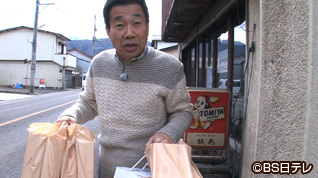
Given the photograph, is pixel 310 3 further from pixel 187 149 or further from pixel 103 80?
pixel 103 80

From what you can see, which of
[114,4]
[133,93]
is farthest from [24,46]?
[133,93]

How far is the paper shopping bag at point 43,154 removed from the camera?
49.8 inches

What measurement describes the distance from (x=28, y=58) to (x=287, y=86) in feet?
114

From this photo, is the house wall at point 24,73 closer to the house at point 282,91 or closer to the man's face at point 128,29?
the house at point 282,91

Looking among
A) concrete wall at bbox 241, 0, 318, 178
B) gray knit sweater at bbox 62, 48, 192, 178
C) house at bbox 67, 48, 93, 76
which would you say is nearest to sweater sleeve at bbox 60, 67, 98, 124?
gray knit sweater at bbox 62, 48, 192, 178

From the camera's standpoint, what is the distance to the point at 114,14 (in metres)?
1.54

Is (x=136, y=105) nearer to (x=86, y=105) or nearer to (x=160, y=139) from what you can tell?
(x=160, y=139)

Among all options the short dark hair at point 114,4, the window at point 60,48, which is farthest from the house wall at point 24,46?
the short dark hair at point 114,4

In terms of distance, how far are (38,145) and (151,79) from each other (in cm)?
73

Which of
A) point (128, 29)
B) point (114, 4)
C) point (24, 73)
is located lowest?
point (128, 29)

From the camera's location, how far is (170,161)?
3.80 ft

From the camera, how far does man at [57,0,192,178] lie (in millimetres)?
1521

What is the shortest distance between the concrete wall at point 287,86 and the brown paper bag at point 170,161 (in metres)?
0.86

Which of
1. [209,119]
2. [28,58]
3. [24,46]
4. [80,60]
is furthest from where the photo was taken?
[80,60]
